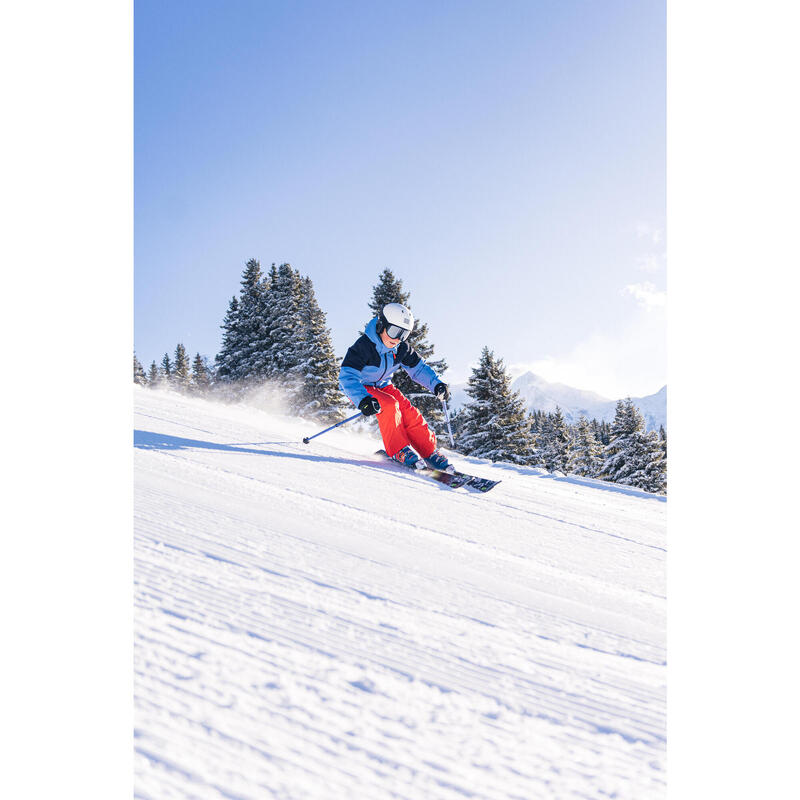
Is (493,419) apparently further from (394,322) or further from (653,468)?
(394,322)

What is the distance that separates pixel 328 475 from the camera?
2.98m

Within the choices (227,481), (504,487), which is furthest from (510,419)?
(227,481)

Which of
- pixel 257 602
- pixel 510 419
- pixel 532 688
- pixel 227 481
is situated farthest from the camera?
pixel 510 419

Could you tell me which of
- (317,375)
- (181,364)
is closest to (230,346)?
(317,375)

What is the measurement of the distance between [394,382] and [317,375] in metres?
5.33

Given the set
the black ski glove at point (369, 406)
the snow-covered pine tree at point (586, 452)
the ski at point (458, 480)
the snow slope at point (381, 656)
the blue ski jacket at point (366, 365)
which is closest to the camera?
the snow slope at point (381, 656)

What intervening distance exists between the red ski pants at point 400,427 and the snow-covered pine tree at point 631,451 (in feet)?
76.6

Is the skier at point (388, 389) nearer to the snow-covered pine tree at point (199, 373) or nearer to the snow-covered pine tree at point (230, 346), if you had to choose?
the snow-covered pine tree at point (230, 346)

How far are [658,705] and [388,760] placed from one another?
2.26ft

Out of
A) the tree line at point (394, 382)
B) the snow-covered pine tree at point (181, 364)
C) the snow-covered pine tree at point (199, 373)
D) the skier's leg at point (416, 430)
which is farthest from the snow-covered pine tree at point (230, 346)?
the skier's leg at point (416, 430)

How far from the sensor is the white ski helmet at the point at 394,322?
4.16 m

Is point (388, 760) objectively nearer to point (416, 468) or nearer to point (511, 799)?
point (511, 799)

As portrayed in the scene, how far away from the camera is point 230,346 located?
89.7 feet

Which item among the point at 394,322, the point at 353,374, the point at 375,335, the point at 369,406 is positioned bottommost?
the point at 369,406
